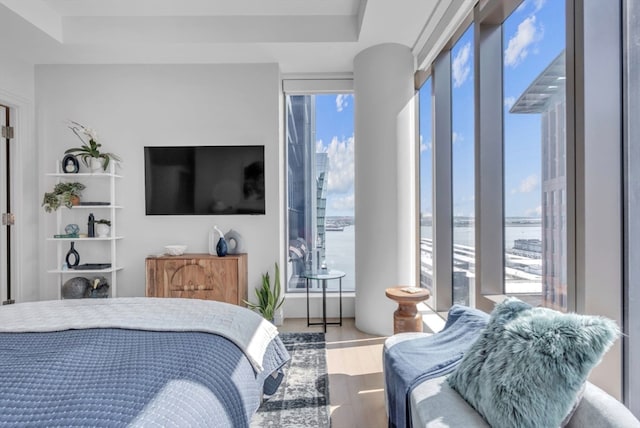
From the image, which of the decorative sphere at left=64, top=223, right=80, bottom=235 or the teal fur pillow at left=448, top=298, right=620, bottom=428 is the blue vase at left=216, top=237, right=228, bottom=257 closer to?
the decorative sphere at left=64, top=223, right=80, bottom=235

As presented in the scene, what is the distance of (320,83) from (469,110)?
1766mm

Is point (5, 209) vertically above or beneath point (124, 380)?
above

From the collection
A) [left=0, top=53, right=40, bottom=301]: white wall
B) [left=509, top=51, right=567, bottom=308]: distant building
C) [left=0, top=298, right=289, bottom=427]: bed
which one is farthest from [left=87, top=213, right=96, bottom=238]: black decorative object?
[left=509, top=51, right=567, bottom=308]: distant building

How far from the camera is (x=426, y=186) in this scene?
3420 millimetres

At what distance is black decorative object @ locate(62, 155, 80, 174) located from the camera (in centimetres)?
349

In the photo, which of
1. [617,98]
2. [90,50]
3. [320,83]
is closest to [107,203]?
[90,50]

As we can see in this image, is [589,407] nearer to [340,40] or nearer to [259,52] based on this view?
[340,40]

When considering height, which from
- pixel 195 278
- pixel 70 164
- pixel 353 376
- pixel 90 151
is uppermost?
pixel 90 151

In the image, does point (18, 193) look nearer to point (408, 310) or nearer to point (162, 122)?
point (162, 122)

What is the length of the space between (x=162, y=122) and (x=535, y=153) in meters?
3.33

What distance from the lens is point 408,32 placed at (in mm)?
3094

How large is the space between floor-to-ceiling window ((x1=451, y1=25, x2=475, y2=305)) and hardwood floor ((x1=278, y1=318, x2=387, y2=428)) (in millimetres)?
875

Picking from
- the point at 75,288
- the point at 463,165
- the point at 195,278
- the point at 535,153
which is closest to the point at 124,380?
the point at 535,153

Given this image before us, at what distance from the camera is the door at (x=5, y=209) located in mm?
3422
